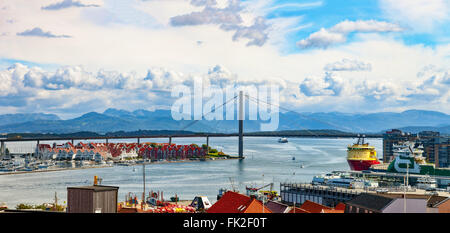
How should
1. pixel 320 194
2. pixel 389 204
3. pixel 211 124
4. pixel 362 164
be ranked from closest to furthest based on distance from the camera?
pixel 389 204 < pixel 320 194 < pixel 362 164 < pixel 211 124

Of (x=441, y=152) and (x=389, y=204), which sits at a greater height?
(x=389, y=204)

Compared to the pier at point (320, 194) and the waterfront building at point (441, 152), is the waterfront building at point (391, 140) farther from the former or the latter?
the pier at point (320, 194)

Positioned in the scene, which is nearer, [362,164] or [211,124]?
[362,164]

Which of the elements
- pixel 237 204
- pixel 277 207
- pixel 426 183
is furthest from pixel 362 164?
pixel 237 204

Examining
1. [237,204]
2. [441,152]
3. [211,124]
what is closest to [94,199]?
[237,204]

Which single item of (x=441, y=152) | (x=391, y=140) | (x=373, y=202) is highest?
(x=391, y=140)

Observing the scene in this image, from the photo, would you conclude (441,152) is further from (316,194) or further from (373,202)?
(373,202)

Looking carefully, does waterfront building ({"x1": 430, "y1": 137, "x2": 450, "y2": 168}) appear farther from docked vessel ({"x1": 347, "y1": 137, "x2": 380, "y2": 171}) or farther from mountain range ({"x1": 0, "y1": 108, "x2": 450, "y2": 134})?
mountain range ({"x1": 0, "y1": 108, "x2": 450, "y2": 134})

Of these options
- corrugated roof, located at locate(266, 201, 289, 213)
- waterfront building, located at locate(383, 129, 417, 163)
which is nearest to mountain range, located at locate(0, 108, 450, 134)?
waterfront building, located at locate(383, 129, 417, 163)

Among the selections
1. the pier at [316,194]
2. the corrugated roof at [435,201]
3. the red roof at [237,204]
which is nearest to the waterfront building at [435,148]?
the pier at [316,194]

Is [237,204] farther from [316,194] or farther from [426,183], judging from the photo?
[426,183]

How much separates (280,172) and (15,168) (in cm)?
1892

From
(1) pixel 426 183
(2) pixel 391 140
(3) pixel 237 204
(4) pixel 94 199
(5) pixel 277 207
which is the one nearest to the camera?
(4) pixel 94 199
